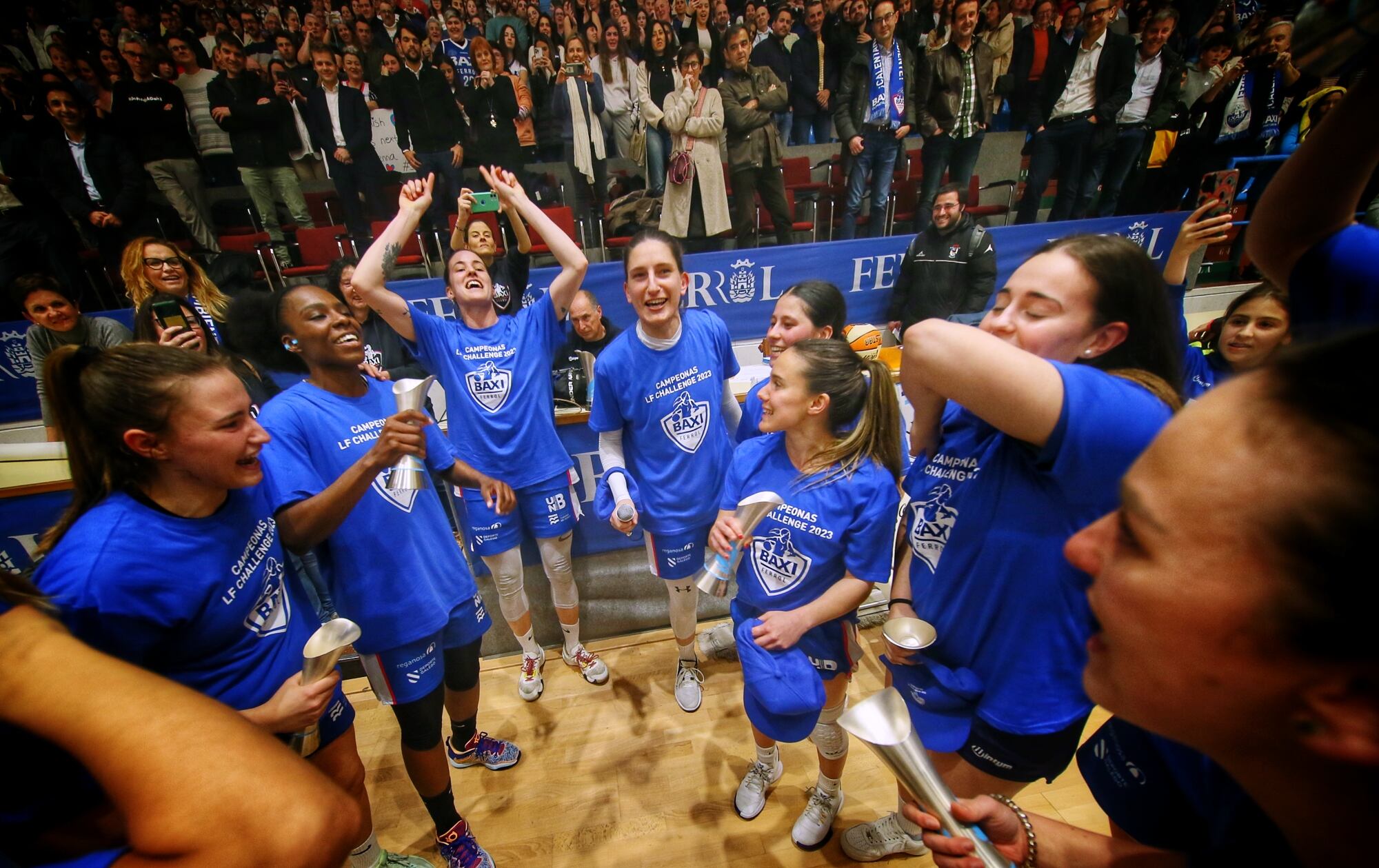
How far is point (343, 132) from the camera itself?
519 cm

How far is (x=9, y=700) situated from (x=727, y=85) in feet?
20.7

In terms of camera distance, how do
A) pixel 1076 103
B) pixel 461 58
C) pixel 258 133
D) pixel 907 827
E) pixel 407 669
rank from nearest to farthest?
pixel 407 669 → pixel 907 827 → pixel 258 133 → pixel 461 58 → pixel 1076 103

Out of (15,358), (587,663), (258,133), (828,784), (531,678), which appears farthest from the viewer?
(258,133)

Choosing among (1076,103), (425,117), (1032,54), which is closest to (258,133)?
(425,117)

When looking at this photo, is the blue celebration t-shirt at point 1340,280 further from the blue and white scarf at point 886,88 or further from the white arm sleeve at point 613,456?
the blue and white scarf at point 886,88

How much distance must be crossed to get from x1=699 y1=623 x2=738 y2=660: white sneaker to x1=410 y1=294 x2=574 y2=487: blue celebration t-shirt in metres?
1.22

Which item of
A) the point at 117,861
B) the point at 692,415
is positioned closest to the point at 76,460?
the point at 117,861

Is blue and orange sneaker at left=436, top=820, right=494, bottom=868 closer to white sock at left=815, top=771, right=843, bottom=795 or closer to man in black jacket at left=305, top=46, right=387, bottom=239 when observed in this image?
white sock at left=815, top=771, right=843, bottom=795

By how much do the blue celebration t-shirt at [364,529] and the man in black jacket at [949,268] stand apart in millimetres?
4421

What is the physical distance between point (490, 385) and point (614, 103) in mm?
4770

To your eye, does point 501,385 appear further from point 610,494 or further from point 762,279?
point 762,279

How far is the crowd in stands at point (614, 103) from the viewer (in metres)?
4.86

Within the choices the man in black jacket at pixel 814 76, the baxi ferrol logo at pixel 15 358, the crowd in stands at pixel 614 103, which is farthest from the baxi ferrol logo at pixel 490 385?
the man in black jacket at pixel 814 76

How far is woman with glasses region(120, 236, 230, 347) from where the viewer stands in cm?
254
